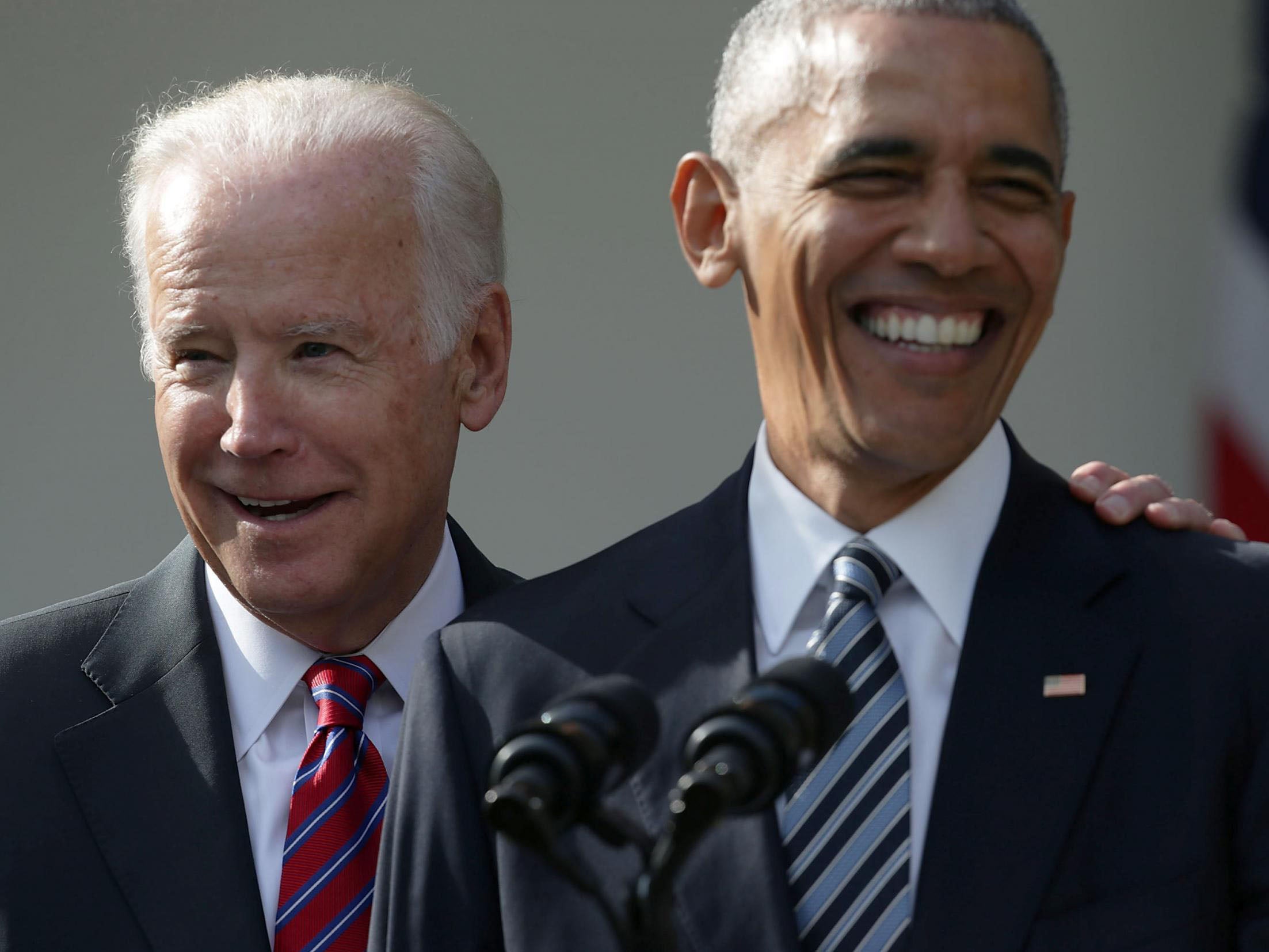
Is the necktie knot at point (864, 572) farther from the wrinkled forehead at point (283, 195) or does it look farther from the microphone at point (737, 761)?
the wrinkled forehead at point (283, 195)

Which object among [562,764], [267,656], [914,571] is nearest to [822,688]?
[562,764]

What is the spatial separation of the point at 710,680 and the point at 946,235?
1.90 feet

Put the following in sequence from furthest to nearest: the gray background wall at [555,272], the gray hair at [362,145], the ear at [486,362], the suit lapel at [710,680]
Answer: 1. the gray background wall at [555,272]
2. the ear at [486,362]
3. the gray hair at [362,145]
4. the suit lapel at [710,680]

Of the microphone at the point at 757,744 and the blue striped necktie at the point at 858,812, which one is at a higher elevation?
the microphone at the point at 757,744

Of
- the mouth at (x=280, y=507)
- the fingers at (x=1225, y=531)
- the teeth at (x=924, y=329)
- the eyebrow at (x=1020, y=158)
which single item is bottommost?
the fingers at (x=1225, y=531)

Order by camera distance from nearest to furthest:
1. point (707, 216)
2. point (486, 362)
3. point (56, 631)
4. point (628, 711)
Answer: point (628, 711), point (707, 216), point (56, 631), point (486, 362)

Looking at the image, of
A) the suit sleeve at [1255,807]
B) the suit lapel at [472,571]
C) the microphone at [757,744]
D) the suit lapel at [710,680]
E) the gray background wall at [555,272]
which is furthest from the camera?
A: the gray background wall at [555,272]

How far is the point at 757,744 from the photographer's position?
4.75 ft

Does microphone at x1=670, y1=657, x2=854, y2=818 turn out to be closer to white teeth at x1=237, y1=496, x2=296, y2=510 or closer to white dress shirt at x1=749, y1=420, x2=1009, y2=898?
white dress shirt at x1=749, y1=420, x2=1009, y2=898

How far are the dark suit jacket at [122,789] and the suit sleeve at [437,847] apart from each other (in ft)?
1.28

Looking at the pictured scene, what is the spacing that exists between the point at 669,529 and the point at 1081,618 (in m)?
0.55

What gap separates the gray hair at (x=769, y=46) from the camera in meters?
2.09

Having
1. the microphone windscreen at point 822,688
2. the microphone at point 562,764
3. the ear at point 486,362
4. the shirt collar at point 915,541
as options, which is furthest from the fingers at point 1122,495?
the ear at point 486,362

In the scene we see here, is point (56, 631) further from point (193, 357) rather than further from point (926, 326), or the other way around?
point (926, 326)
